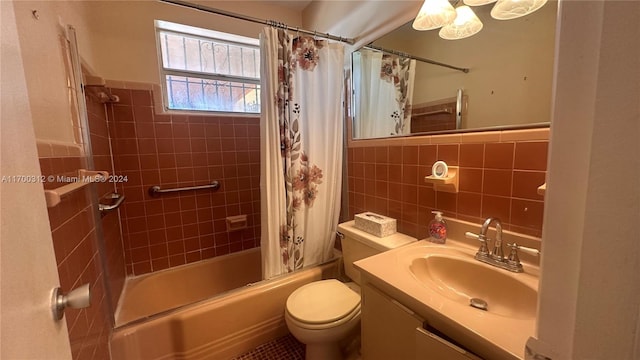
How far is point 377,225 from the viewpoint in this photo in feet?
4.54

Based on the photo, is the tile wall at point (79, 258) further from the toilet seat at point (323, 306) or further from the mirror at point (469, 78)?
the mirror at point (469, 78)

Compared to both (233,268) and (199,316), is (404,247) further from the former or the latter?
(233,268)

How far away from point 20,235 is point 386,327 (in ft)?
3.28

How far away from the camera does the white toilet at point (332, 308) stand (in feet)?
3.96

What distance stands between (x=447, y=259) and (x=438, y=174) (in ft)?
1.27

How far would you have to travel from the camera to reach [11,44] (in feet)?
1.40

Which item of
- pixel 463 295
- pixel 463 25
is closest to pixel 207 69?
pixel 463 25

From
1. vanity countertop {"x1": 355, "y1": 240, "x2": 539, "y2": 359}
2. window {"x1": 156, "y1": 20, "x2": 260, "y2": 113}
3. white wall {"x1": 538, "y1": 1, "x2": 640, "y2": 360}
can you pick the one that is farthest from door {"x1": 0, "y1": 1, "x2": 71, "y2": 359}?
window {"x1": 156, "y1": 20, "x2": 260, "y2": 113}

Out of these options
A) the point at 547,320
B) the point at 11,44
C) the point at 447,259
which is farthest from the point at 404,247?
the point at 11,44

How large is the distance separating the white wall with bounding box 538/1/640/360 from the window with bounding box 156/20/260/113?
226 centimetres

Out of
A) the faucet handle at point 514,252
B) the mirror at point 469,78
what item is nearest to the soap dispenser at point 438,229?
the faucet handle at point 514,252

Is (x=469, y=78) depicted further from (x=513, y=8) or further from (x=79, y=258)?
(x=79, y=258)

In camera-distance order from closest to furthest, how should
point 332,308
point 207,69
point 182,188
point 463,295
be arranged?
point 463,295
point 332,308
point 182,188
point 207,69

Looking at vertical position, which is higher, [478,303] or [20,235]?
[20,235]
